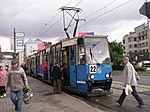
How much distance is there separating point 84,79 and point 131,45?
11039cm

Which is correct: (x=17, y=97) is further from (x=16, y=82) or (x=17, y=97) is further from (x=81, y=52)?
(x=81, y=52)

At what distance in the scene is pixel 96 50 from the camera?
14.2 metres

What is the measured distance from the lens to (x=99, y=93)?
550 inches

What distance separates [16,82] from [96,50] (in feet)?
22.2

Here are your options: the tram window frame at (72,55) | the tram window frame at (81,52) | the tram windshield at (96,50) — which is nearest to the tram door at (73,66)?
the tram window frame at (72,55)

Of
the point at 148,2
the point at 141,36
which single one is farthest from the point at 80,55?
the point at 141,36

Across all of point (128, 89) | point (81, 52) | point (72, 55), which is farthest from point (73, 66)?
point (128, 89)

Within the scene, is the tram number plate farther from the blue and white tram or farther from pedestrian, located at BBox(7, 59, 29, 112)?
pedestrian, located at BBox(7, 59, 29, 112)

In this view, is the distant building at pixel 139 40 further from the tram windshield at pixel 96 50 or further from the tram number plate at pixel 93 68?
the tram number plate at pixel 93 68

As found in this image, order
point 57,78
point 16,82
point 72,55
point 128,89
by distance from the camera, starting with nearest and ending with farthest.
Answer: point 16,82 → point 128,89 → point 72,55 → point 57,78

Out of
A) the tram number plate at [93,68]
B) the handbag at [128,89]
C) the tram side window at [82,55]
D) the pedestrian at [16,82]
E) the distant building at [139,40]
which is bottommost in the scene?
the handbag at [128,89]

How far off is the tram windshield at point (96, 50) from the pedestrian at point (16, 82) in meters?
5.94

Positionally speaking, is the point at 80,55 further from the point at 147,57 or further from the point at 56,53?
the point at 147,57

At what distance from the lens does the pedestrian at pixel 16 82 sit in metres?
8.10
